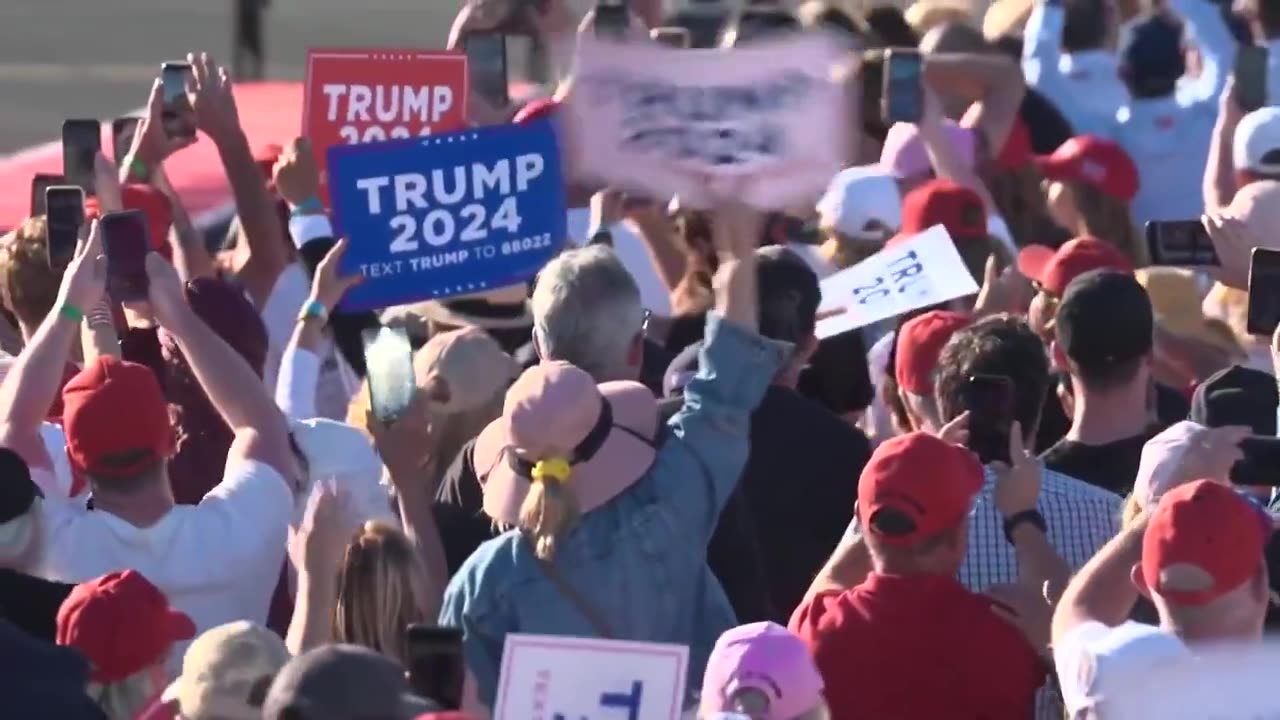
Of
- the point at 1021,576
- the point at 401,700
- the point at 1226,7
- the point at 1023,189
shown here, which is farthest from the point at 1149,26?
the point at 401,700

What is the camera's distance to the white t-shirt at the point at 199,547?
16.8ft

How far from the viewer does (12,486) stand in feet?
16.3

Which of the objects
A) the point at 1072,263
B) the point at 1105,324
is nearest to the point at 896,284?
the point at 1072,263

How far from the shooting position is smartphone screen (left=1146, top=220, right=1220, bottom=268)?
657 centimetres

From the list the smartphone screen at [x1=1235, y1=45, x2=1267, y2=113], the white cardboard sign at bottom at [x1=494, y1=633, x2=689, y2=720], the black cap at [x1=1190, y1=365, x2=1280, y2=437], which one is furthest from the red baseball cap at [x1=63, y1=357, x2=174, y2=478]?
the smartphone screen at [x1=1235, y1=45, x2=1267, y2=113]

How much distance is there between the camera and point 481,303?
7258mm

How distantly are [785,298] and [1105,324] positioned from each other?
66 cm

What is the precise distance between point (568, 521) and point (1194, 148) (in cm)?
495

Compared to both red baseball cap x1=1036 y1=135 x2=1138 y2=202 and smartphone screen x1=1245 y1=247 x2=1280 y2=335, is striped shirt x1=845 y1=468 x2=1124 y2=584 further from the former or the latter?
red baseball cap x1=1036 y1=135 x2=1138 y2=202

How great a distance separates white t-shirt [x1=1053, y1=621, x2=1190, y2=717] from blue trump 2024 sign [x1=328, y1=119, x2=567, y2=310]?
280 centimetres

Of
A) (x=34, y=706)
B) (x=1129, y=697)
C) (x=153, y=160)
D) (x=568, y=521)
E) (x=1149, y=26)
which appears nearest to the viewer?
(x=1129, y=697)

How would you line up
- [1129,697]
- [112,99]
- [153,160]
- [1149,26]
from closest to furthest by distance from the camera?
[1129,697]
[153,160]
[1149,26]
[112,99]

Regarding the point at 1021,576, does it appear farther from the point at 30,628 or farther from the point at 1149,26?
the point at 1149,26

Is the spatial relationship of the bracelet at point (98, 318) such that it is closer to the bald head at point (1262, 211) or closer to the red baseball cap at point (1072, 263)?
the red baseball cap at point (1072, 263)
